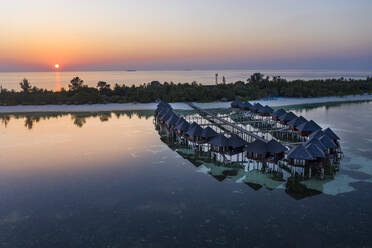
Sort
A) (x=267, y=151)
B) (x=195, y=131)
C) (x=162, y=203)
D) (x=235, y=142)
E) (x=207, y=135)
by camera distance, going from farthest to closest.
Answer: (x=195, y=131) → (x=207, y=135) → (x=235, y=142) → (x=267, y=151) → (x=162, y=203)

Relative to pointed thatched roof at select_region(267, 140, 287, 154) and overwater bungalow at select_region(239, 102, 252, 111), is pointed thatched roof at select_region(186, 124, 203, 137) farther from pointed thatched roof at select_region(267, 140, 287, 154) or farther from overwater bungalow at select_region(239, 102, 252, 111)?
overwater bungalow at select_region(239, 102, 252, 111)

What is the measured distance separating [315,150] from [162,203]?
384 inches

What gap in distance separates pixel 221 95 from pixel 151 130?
3111 cm

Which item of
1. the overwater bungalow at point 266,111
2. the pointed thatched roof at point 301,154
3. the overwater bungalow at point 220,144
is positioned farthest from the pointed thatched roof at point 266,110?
the pointed thatched roof at point 301,154

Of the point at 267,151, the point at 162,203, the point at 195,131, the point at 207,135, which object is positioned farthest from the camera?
the point at 195,131

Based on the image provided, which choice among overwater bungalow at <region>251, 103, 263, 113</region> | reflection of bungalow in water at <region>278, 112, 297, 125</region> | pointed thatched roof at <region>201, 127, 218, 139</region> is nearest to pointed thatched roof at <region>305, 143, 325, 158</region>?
pointed thatched roof at <region>201, 127, 218, 139</region>

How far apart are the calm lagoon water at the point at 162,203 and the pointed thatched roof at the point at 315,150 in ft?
5.04

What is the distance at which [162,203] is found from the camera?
47.3 feet

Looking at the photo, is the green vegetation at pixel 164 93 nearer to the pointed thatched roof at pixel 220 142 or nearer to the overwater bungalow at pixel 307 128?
the overwater bungalow at pixel 307 128

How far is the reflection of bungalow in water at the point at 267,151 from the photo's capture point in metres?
18.5

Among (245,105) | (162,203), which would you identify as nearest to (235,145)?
(162,203)

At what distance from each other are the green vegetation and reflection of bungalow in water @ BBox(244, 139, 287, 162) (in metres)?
39.3

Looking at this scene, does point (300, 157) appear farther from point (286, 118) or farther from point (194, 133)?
point (286, 118)

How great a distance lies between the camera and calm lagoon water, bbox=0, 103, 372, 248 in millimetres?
11523
